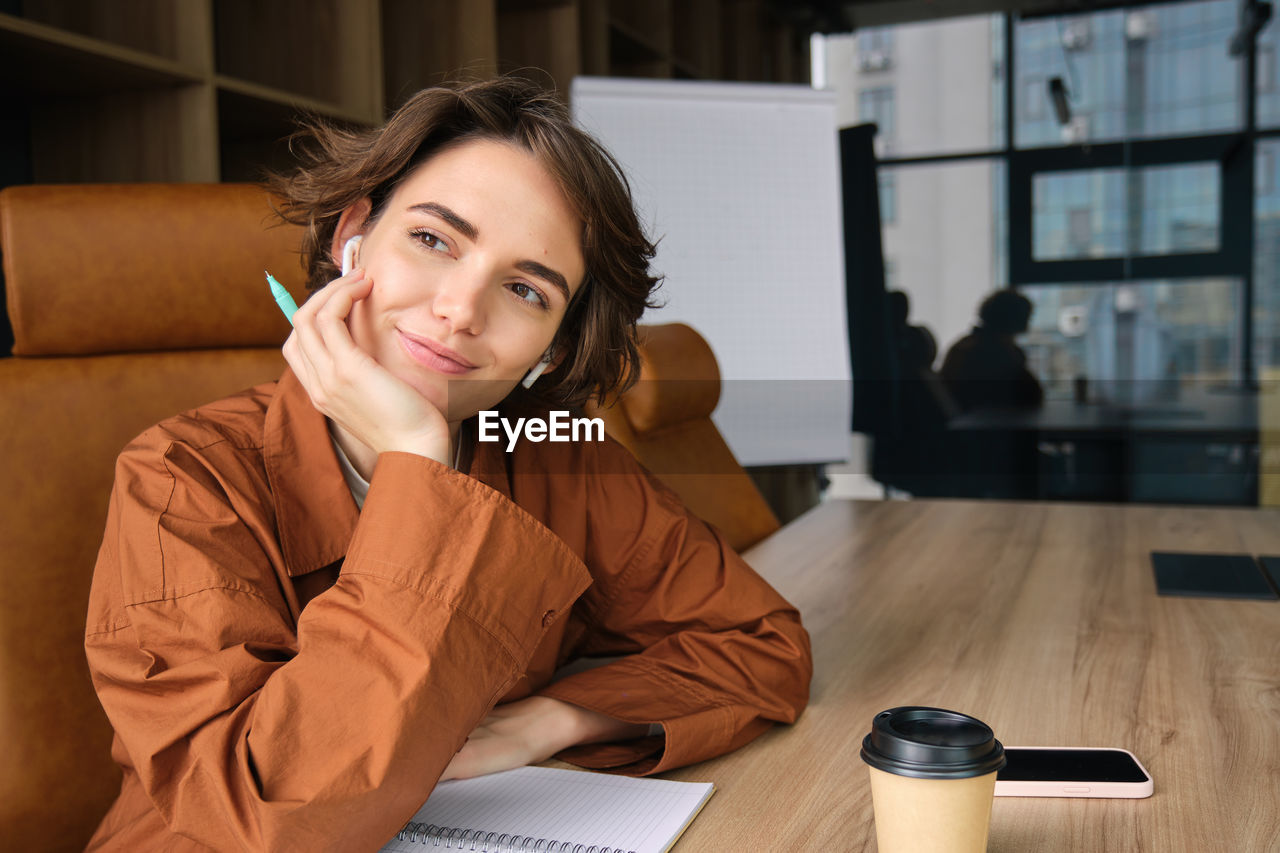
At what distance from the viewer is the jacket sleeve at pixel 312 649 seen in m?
0.65

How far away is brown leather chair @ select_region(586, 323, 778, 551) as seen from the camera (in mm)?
1863

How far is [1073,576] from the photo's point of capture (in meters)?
1.59

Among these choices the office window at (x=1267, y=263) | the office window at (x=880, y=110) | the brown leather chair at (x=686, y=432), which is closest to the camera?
the brown leather chair at (x=686, y=432)

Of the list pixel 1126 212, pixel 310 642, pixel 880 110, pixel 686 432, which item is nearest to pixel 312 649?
pixel 310 642

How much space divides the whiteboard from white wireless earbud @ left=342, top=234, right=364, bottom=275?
5.94 feet

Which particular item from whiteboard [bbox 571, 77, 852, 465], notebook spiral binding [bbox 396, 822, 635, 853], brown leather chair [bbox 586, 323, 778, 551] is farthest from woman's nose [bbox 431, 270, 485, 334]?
whiteboard [bbox 571, 77, 852, 465]

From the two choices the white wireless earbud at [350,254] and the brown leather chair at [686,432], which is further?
the brown leather chair at [686,432]

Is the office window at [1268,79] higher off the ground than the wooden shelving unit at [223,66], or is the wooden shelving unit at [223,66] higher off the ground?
the office window at [1268,79]

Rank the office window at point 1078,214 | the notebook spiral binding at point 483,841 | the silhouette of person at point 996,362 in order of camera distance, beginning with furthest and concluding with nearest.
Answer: the silhouette of person at point 996,362
the office window at point 1078,214
the notebook spiral binding at point 483,841

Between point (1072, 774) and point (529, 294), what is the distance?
2.02 feet

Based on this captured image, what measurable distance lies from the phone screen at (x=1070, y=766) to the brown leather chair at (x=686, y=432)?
1036 millimetres

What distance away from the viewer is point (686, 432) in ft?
6.77

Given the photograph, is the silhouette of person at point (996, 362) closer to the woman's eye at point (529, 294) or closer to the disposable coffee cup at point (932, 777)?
the woman's eye at point (529, 294)

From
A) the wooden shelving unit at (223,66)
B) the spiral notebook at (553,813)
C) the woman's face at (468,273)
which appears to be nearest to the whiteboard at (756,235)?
the wooden shelving unit at (223,66)
